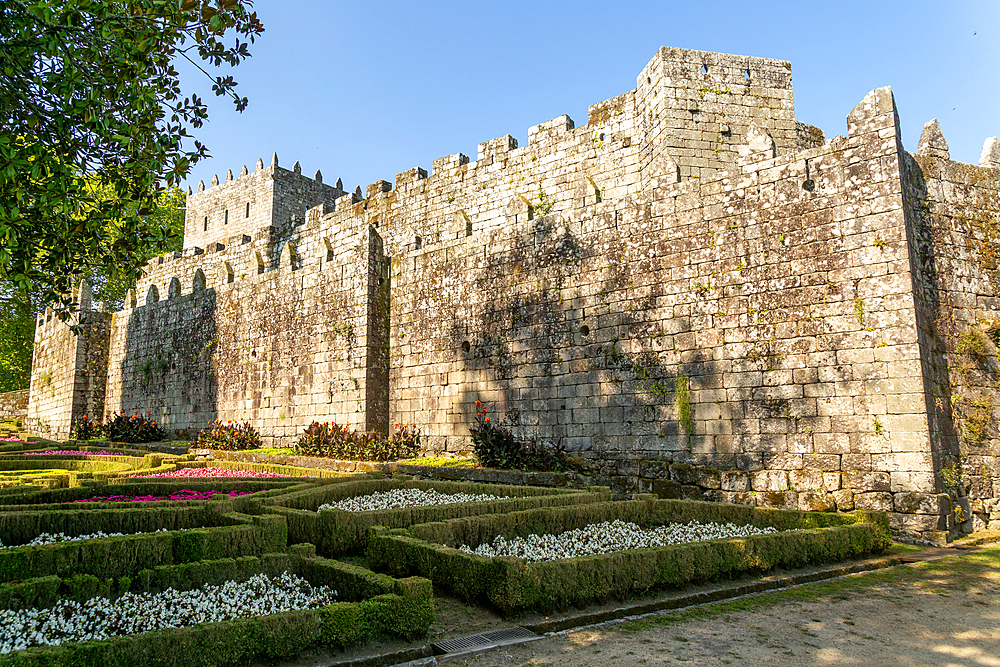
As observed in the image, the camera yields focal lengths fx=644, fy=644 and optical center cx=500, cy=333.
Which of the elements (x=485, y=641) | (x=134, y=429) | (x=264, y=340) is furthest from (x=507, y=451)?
(x=134, y=429)

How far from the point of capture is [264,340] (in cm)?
1789

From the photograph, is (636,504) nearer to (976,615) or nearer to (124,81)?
(976,615)

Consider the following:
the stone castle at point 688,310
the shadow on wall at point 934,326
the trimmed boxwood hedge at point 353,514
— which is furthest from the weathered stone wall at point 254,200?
the shadow on wall at point 934,326

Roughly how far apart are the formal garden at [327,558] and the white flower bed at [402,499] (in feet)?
0.15

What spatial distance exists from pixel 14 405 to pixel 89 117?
31.8m

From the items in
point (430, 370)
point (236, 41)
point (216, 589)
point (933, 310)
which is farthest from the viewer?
point (430, 370)

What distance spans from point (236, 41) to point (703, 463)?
28.6 feet

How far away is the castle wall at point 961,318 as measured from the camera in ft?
27.9

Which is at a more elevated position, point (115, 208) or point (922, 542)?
point (115, 208)

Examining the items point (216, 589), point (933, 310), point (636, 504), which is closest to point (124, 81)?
point (216, 589)

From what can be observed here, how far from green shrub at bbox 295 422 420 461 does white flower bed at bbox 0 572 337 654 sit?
8.80 meters

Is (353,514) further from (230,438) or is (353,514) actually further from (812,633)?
(230,438)

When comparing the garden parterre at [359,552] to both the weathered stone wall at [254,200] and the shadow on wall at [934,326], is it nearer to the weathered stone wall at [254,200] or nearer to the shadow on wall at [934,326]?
the shadow on wall at [934,326]

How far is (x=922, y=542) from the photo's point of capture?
7625 millimetres
